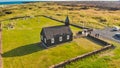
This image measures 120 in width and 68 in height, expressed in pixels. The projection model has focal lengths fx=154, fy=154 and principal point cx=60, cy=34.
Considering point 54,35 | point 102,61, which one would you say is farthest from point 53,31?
point 102,61

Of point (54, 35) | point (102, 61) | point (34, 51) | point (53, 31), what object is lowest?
point (102, 61)

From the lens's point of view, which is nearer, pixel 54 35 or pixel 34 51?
pixel 34 51

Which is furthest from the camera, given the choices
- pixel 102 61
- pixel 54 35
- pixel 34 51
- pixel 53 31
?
pixel 53 31

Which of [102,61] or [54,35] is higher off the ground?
[54,35]

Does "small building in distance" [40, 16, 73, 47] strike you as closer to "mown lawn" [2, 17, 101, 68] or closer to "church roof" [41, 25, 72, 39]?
"church roof" [41, 25, 72, 39]

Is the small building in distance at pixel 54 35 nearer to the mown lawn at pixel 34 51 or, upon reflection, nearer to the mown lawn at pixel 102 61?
the mown lawn at pixel 34 51

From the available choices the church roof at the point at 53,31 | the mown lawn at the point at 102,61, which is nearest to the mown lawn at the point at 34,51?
the mown lawn at the point at 102,61

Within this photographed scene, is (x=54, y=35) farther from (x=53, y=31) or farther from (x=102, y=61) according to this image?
(x=102, y=61)

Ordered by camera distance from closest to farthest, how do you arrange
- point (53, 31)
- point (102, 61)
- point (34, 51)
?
1. point (102, 61)
2. point (34, 51)
3. point (53, 31)
